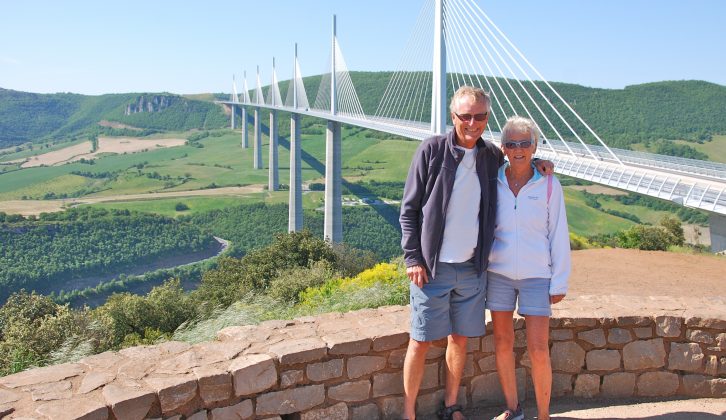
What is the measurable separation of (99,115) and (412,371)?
11528cm

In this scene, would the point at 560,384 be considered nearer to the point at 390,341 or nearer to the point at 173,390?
the point at 390,341

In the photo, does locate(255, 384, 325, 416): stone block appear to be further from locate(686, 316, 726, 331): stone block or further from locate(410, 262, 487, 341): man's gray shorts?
locate(686, 316, 726, 331): stone block

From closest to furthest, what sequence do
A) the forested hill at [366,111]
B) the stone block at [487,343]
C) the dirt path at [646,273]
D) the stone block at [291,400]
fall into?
the stone block at [291,400] → the stone block at [487,343] → the dirt path at [646,273] → the forested hill at [366,111]

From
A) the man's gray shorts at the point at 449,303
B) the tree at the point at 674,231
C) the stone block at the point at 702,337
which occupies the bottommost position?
the tree at the point at 674,231

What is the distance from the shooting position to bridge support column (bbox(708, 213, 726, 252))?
987 centimetres

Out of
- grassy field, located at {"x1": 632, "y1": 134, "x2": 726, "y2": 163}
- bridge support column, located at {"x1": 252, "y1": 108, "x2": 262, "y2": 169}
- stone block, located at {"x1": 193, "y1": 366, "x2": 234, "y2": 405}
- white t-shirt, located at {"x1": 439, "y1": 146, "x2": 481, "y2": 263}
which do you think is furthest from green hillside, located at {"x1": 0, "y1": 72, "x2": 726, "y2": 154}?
stone block, located at {"x1": 193, "y1": 366, "x2": 234, "y2": 405}

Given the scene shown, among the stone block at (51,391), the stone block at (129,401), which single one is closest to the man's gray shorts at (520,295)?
the stone block at (129,401)

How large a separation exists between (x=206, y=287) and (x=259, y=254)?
4.08 feet

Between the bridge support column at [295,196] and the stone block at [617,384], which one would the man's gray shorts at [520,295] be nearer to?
the stone block at [617,384]

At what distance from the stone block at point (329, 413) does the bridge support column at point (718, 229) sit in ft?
29.1

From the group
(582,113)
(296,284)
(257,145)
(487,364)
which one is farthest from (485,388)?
(257,145)

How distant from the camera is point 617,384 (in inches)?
122

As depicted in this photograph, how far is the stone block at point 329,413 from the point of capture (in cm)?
269

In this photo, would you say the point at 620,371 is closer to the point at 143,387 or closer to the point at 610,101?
the point at 143,387
